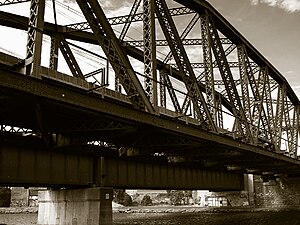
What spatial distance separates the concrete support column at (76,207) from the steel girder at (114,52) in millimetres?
9209

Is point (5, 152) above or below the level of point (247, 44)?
below

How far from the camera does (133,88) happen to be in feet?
60.0

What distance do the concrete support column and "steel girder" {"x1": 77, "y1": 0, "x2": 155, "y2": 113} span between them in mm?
9209

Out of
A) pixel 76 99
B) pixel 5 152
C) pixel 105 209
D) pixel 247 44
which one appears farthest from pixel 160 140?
pixel 247 44

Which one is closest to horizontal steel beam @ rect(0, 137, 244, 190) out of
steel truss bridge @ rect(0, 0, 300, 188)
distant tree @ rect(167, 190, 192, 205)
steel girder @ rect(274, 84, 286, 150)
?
steel truss bridge @ rect(0, 0, 300, 188)

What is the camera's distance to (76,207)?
26.3 metres

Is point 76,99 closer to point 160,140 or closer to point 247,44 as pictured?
point 160,140

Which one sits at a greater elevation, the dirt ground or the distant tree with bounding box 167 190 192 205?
the distant tree with bounding box 167 190 192 205

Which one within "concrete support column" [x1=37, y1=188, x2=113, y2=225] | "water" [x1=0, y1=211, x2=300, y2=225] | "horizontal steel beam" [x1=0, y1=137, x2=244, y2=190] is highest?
"horizontal steel beam" [x1=0, y1=137, x2=244, y2=190]

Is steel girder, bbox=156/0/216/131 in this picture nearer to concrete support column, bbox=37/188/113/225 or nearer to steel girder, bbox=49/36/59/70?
steel girder, bbox=49/36/59/70

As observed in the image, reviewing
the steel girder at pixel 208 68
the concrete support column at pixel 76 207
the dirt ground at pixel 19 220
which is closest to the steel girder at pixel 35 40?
the concrete support column at pixel 76 207

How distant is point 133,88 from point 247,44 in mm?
26610

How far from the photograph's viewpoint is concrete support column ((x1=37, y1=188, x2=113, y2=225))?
82.1 ft

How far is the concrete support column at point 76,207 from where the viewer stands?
25016 mm
